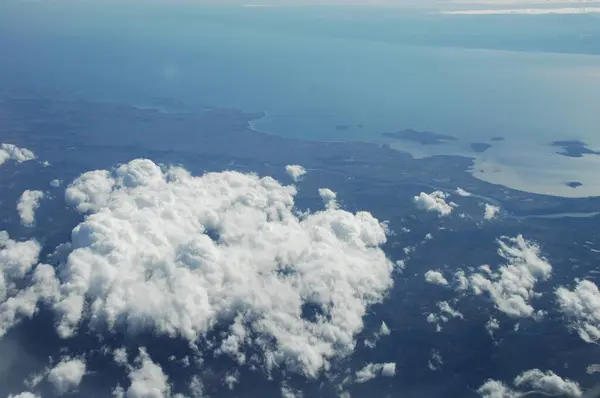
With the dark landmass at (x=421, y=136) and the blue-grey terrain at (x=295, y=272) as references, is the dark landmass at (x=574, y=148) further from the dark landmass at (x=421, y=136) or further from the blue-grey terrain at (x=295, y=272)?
the dark landmass at (x=421, y=136)

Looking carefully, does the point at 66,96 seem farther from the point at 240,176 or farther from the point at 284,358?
the point at 284,358

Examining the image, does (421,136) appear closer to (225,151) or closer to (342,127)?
(342,127)

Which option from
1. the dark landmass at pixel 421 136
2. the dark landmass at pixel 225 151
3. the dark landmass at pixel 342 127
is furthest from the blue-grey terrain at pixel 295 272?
the dark landmass at pixel 342 127

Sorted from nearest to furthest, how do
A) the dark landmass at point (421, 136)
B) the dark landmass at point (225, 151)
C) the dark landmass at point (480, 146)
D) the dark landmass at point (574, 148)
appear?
1. the dark landmass at point (225, 151)
2. the dark landmass at point (574, 148)
3. the dark landmass at point (480, 146)
4. the dark landmass at point (421, 136)

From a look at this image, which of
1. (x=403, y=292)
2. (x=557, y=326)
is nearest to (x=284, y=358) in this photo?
(x=403, y=292)

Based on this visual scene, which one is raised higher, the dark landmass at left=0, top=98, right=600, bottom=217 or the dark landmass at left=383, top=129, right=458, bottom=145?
the dark landmass at left=383, top=129, right=458, bottom=145

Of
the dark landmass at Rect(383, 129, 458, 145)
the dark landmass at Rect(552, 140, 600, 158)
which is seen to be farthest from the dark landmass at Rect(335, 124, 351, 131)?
the dark landmass at Rect(552, 140, 600, 158)

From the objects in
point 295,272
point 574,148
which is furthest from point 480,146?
point 295,272

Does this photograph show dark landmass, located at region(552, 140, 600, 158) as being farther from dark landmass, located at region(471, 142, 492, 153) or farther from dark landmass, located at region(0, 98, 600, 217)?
dark landmass, located at region(0, 98, 600, 217)
